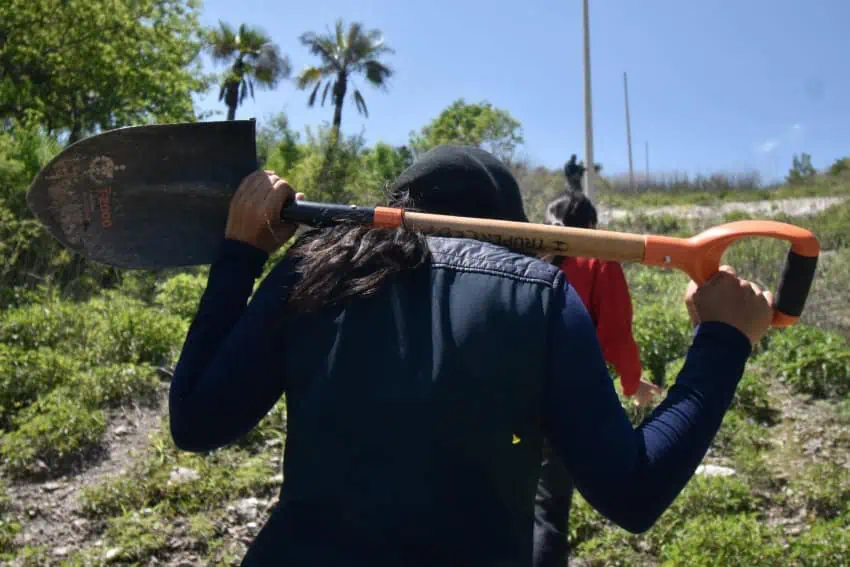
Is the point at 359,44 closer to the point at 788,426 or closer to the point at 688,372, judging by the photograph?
the point at 788,426

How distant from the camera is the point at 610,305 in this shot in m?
3.28

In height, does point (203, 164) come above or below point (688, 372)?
above

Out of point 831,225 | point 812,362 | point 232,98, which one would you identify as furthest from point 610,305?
point 232,98

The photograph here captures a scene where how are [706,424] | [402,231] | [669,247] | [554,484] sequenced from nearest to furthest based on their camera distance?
[706,424] → [402,231] → [669,247] → [554,484]

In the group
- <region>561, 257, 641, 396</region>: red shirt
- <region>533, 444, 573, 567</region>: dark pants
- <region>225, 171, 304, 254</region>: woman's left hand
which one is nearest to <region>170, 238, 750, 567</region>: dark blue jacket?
<region>225, 171, 304, 254</region>: woman's left hand

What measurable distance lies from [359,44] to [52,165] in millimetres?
39415

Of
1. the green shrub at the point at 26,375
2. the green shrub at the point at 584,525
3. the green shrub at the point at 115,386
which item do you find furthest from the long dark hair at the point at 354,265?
the green shrub at the point at 26,375

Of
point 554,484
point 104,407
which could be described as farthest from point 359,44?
point 554,484

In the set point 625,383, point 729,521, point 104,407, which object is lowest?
point 729,521

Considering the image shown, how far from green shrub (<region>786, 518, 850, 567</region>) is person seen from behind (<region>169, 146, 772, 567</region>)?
2.77m

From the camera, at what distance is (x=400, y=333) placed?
1363mm

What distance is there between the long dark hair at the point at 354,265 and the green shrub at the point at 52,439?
3868mm

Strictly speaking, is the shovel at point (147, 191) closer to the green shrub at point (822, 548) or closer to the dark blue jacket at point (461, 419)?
the dark blue jacket at point (461, 419)

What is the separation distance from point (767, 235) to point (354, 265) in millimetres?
781
